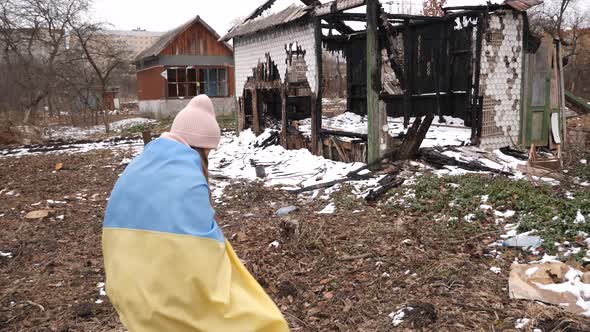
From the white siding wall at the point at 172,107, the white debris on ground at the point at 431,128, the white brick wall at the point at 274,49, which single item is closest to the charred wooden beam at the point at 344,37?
the white brick wall at the point at 274,49

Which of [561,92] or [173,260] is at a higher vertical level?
[561,92]

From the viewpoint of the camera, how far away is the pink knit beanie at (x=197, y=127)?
81.6 inches

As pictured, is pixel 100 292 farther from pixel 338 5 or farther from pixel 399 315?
pixel 338 5

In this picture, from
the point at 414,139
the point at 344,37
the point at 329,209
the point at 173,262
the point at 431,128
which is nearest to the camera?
the point at 173,262

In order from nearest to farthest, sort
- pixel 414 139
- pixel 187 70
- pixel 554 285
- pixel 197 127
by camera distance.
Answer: pixel 197 127, pixel 554 285, pixel 414 139, pixel 187 70

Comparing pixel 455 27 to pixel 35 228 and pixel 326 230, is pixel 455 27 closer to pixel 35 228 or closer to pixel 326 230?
pixel 326 230

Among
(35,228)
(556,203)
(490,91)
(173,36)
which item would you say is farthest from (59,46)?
(556,203)

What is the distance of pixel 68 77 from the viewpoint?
2573cm

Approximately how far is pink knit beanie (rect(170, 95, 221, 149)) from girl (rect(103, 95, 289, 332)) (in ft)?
0.56

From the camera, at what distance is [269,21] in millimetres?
12180

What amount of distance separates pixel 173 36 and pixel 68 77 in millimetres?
5918

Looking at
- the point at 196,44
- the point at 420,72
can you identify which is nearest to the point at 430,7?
the point at 196,44

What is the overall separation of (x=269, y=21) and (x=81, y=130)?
15.3 meters

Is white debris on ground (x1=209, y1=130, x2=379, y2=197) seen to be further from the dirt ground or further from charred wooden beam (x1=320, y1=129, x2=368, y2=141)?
the dirt ground
